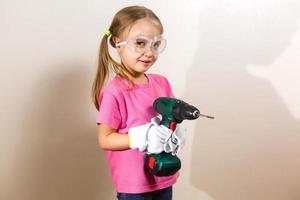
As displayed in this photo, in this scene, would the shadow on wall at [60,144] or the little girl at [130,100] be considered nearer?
the little girl at [130,100]

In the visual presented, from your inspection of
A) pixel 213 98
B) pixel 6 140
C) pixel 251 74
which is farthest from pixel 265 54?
pixel 6 140

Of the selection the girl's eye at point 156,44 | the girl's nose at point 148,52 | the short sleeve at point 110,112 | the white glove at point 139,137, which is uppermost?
the girl's eye at point 156,44

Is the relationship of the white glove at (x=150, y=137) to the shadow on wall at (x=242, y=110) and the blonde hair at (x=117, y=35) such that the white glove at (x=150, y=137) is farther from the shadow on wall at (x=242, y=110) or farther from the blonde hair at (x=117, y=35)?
the shadow on wall at (x=242, y=110)

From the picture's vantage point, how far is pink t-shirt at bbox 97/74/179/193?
3.59ft

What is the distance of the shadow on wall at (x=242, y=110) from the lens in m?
1.67

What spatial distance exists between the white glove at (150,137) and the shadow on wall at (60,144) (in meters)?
0.53

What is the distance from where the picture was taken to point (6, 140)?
1385 millimetres

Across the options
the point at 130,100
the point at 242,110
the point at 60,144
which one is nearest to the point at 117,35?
the point at 130,100

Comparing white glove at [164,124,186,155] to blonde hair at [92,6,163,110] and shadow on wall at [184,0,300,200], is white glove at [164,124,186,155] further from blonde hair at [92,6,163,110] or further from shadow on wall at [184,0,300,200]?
shadow on wall at [184,0,300,200]

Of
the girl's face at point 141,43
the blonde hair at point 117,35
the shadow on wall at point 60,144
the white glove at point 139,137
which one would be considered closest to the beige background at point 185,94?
the shadow on wall at point 60,144

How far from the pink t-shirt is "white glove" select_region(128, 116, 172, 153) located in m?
0.10

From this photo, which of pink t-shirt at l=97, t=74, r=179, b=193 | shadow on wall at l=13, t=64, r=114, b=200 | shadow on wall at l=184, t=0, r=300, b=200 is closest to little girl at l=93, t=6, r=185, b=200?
pink t-shirt at l=97, t=74, r=179, b=193

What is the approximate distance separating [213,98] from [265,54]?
32cm

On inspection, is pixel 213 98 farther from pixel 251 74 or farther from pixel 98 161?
pixel 98 161
